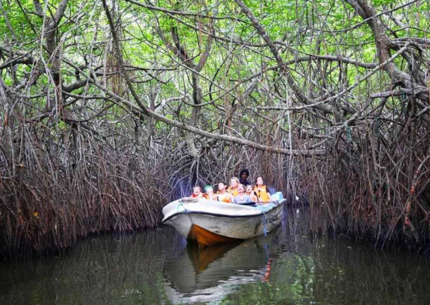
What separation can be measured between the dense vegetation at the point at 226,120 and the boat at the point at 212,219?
0.92 m

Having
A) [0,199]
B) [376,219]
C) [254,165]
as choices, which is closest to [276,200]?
[254,165]

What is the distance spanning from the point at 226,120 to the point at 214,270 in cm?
186

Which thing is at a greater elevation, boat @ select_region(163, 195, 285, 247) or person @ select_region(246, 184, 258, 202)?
person @ select_region(246, 184, 258, 202)

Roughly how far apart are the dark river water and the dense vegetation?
1.43 ft

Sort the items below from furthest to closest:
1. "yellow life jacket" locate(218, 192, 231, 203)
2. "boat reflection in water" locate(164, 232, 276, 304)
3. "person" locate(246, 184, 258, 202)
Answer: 1. "person" locate(246, 184, 258, 202)
2. "yellow life jacket" locate(218, 192, 231, 203)
3. "boat reflection in water" locate(164, 232, 276, 304)

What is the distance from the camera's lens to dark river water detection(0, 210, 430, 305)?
5590mm

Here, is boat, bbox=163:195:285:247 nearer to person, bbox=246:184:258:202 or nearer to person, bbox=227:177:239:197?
person, bbox=246:184:258:202

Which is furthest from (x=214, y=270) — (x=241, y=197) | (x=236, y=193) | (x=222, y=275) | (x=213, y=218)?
(x=236, y=193)

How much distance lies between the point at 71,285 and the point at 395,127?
4210 millimetres

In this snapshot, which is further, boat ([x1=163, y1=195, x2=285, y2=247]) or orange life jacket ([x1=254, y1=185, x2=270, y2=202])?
orange life jacket ([x1=254, y1=185, x2=270, y2=202])

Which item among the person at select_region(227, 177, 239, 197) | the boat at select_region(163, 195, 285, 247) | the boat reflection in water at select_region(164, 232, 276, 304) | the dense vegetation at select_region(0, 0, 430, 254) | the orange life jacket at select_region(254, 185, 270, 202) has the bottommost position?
the boat reflection in water at select_region(164, 232, 276, 304)

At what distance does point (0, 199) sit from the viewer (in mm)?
6672

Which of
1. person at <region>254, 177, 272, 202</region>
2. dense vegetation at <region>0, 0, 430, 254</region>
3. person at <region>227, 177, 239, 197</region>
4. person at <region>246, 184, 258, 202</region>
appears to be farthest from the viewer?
person at <region>254, 177, 272, 202</region>

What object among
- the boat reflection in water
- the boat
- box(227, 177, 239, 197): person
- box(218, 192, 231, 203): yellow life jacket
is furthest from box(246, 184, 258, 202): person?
the boat reflection in water
